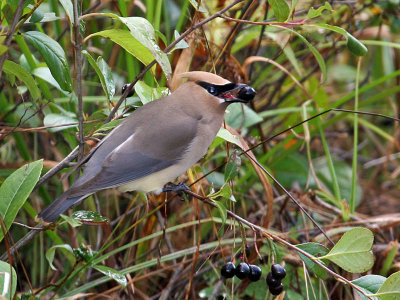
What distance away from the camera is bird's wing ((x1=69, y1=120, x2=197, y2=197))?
5.63 ft

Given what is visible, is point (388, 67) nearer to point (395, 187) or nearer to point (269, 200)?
point (395, 187)

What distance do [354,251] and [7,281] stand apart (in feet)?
2.66

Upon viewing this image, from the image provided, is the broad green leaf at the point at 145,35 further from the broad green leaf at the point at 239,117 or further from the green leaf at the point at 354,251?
the broad green leaf at the point at 239,117

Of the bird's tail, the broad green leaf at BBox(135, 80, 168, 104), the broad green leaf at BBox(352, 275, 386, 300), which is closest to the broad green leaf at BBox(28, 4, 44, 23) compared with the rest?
the broad green leaf at BBox(135, 80, 168, 104)

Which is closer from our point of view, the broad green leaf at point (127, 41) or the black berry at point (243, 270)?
the broad green leaf at point (127, 41)

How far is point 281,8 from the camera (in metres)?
1.57

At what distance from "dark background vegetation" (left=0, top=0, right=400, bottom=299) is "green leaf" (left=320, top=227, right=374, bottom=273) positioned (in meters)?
0.18

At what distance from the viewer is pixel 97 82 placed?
2584 millimetres

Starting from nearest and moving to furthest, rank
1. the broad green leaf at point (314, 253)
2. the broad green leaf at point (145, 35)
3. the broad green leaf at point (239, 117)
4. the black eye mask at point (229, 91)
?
the broad green leaf at point (145, 35) → the broad green leaf at point (314, 253) → the black eye mask at point (229, 91) → the broad green leaf at point (239, 117)

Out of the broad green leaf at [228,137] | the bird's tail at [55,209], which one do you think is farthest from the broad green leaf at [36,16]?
the broad green leaf at [228,137]

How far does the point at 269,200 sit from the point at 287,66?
119 centimetres

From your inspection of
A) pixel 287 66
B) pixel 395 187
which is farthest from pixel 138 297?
pixel 395 187

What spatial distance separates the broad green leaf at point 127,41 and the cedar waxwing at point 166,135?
0.16 m

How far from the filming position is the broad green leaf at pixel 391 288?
1.49m
